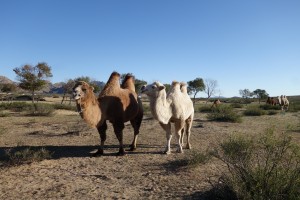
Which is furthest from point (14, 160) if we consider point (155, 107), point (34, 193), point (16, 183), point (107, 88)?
point (155, 107)

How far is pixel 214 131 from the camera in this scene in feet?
47.2

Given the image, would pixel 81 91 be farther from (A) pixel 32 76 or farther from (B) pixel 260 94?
(B) pixel 260 94

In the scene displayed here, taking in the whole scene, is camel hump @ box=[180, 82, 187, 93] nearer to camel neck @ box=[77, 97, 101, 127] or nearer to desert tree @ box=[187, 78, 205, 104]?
camel neck @ box=[77, 97, 101, 127]

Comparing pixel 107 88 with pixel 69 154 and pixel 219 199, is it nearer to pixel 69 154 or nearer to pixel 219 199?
pixel 69 154

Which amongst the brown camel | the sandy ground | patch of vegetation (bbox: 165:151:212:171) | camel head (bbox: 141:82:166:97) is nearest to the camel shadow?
the sandy ground

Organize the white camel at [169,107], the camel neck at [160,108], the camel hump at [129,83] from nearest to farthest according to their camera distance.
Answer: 1. the camel neck at [160,108]
2. the white camel at [169,107]
3. the camel hump at [129,83]

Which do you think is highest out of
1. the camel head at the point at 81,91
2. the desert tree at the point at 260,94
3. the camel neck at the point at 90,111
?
the desert tree at the point at 260,94

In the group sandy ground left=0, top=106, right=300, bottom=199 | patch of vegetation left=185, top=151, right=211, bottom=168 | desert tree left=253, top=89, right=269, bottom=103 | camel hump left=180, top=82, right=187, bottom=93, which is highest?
desert tree left=253, top=89, right=269, bottom=103

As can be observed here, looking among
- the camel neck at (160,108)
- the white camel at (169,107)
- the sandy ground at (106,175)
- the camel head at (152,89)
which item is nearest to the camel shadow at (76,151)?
the sandy ground at (106,175)

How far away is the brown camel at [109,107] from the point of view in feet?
26.8

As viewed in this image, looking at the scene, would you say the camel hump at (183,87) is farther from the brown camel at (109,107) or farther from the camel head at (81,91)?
the camel head at (81,91)

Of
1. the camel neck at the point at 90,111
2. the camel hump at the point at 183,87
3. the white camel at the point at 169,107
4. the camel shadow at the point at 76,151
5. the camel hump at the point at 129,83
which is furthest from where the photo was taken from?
the camel hump at the point at 129,83

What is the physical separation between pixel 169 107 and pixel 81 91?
2.68m

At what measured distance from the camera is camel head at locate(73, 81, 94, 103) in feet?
25.9
